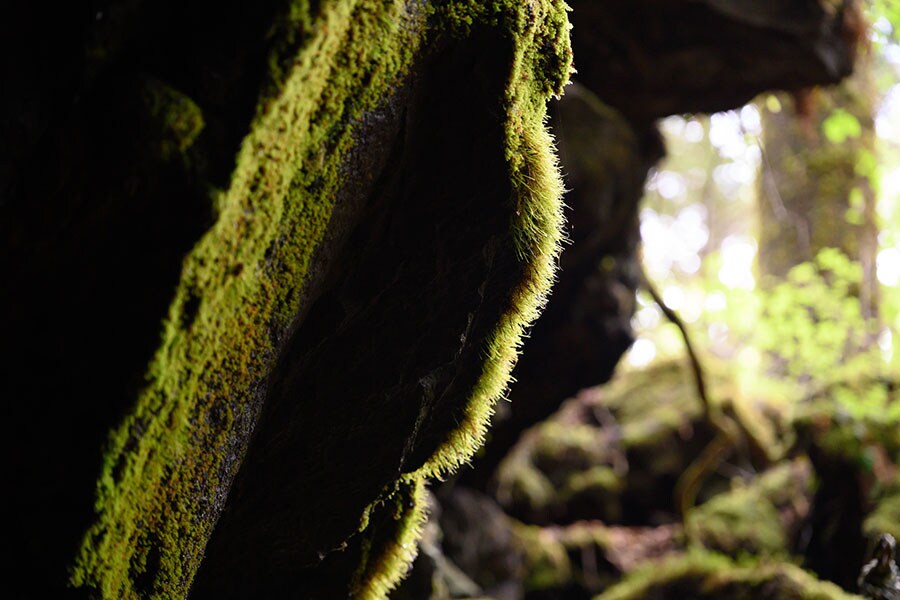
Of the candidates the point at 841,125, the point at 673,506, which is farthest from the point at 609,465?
the point at 841,125

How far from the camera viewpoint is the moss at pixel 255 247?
177 cm

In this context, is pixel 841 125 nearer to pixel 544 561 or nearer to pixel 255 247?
pixel 544 561

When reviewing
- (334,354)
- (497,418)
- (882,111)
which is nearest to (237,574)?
(334,354)

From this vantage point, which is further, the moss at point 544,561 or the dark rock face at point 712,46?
the moss at point 544,561

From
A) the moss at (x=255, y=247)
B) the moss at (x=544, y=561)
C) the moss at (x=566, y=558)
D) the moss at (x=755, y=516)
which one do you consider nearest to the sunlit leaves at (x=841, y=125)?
the moss at (x=755, y=516)

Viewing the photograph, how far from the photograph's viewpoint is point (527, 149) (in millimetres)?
2500

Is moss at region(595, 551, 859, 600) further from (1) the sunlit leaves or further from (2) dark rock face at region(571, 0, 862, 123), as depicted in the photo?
(2) dark rock face at region(571, 0, 862, 123)

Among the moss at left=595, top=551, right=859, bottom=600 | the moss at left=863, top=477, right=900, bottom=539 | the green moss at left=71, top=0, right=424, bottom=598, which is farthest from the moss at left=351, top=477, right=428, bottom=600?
the moss at left=863, top=477, right=900, bottom=539

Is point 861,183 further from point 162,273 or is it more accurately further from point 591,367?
point 162,273

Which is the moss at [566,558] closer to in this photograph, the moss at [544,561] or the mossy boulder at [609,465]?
the moss at [544,561]

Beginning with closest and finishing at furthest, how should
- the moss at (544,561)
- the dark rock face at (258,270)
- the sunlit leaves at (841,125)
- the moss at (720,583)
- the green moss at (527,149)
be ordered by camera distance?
the dark rock face at (258,270)
the green moss at (527,149)
the moss at (720,583)
the sunlit leaves at (841,125)
the moss at (544,561)

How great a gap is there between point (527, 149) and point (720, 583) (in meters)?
5.95

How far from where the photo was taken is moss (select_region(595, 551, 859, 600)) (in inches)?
235

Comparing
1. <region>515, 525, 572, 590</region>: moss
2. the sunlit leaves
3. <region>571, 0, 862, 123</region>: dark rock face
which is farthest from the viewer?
<region>515, 525, 572, 590</region>: moss
